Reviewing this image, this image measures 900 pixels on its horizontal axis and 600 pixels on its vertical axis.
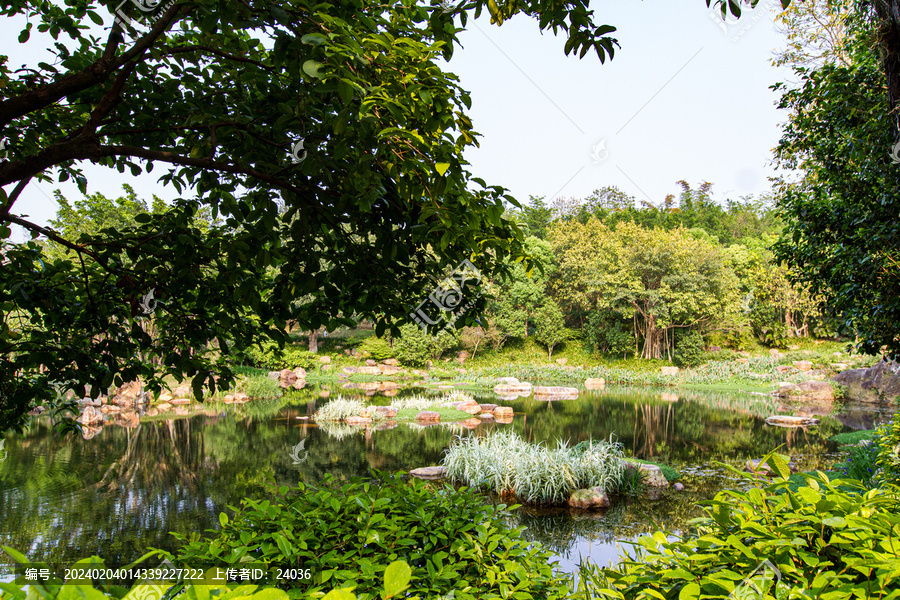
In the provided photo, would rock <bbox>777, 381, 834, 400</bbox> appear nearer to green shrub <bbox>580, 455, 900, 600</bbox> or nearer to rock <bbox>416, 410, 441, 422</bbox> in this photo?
rock <bbox>416, 410, 441, 422</bbox>

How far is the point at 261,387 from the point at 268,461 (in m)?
9.80

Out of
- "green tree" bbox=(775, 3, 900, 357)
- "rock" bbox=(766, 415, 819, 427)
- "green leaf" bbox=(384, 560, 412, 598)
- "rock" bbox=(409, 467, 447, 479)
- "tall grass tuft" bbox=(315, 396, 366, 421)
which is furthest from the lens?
"tall grass tuft" bbox=(315, 396, 366, 421)

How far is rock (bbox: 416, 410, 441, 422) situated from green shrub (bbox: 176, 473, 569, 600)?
1044 centimetres

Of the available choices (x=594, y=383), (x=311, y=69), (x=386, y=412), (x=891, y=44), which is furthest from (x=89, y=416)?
(x=594, y=383)

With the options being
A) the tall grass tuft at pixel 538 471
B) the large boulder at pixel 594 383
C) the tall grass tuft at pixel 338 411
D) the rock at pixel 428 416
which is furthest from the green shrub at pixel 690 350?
the tall grass tuft at pixel 538 471

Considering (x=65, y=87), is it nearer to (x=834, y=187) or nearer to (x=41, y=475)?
(x=834, y=187)

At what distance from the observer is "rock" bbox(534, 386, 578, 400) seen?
1812cm

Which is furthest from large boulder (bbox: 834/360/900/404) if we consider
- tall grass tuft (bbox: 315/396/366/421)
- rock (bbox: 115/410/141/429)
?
rock (bbox: 115/410/141/429)

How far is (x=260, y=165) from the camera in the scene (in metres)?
2.35

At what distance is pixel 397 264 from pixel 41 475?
28.9 feet

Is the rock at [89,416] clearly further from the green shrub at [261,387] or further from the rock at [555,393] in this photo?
the rock at [555,393]

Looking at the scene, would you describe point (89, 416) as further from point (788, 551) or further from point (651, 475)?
point (788, 551)

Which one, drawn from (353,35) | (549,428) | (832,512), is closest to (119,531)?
(353,35)

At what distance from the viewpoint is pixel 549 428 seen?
1157 centimetres
